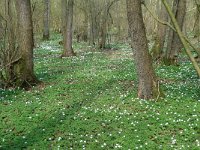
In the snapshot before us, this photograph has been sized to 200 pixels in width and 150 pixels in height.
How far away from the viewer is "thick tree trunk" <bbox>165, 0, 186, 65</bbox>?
1950 cm

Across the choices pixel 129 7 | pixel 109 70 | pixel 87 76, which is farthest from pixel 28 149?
pixel 109 70

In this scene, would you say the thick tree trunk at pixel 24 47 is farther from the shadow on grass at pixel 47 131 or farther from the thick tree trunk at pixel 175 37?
the thick tree trunk at pixel 175 37

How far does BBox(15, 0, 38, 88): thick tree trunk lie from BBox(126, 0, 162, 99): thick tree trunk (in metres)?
5.80

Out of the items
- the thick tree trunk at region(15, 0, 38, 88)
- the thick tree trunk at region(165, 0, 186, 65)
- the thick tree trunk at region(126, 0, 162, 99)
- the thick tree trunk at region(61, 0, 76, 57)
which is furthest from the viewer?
the thick tree trunk at region(61, 0, 76, 57)

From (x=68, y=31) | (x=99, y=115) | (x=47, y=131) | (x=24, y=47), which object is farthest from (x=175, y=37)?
(x=47, y=131)

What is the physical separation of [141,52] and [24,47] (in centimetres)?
628

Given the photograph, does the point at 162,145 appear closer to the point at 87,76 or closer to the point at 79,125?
the point at 79,125

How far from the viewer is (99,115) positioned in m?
11.3

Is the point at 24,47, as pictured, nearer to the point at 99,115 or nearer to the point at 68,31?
the point at 99,115

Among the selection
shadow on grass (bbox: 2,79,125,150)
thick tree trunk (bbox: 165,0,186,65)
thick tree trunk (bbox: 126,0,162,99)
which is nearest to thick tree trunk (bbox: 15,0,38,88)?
shadow on grass (bbox: 2,79,125,150)

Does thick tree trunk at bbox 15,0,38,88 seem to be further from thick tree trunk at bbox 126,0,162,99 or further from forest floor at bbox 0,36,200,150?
thick tree trunk at bbox 126,0,162,99

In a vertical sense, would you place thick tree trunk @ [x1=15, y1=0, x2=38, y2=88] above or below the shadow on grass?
above

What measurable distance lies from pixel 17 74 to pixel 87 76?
13.0ft

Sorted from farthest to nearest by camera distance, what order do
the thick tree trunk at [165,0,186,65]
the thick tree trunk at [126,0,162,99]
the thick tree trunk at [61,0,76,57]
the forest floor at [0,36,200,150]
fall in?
the thick tree trunk at [61,0,76,57], the thick tree trunk at [165,0,186,65], the thick tree trunk at [126,0,162,99], the forest floor at [0,36,200,150]
